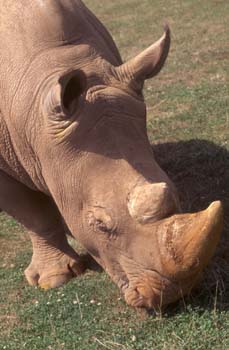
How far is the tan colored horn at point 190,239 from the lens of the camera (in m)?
4.43

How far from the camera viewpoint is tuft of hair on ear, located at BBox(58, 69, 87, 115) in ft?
15.5

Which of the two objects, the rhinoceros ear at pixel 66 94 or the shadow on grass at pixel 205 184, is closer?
the rhinoceros ear at pixel 66 94

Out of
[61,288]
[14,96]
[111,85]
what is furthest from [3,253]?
[111,85]


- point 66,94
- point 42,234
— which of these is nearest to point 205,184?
point 42,234

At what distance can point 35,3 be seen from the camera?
566cm

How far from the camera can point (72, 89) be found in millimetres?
4848

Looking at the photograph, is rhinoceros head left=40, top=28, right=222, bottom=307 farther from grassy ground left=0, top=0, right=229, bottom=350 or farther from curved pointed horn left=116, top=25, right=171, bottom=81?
grassy ground left=0, top=0, right=229, bottom=350

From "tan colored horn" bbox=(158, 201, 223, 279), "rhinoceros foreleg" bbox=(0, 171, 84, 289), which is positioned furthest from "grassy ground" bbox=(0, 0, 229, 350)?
"tan colored horn" bbox=(158, 201, 223, 279)

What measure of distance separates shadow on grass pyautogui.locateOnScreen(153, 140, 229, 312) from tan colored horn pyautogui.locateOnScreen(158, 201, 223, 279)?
67 cm

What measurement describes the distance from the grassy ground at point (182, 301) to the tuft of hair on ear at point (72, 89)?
154 centimetres

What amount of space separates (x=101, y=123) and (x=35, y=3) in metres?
1.34

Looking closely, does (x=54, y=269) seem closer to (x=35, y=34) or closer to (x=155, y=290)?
(x=155, y=290)

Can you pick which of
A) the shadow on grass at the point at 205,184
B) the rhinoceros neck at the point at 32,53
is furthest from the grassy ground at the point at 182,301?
the rhinoceros neck at the point at 32,53

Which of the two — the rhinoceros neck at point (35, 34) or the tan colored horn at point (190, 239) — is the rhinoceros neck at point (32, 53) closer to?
the rhinoceros neck at point (35, 34)
